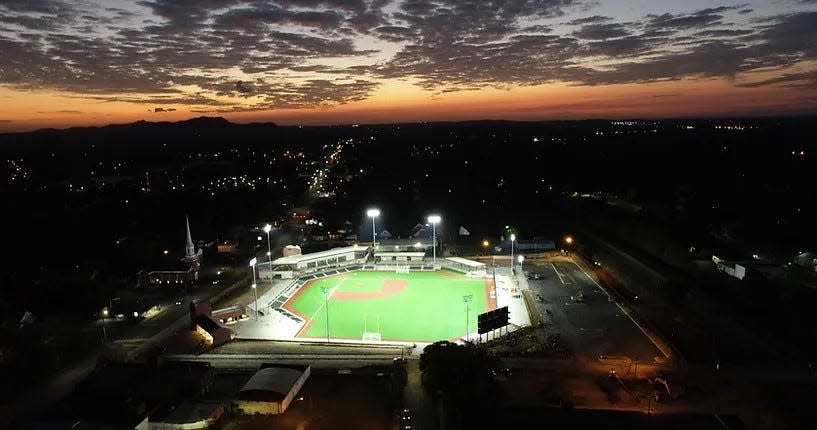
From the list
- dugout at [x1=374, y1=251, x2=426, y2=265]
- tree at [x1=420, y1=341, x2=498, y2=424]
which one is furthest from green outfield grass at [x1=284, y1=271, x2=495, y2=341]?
tree at [x1=420, y1=341, x2=498, y2=424]

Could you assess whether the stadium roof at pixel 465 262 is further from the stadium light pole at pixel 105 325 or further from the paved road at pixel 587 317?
the stadium light pole at pixel 105 325

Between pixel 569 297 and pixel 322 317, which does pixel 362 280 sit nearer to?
pixel 322 317

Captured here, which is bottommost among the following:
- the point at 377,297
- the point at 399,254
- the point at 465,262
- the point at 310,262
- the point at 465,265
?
the point at 377,297

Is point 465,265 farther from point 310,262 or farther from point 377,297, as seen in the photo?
point 310,262

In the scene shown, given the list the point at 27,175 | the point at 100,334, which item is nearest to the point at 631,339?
the point at 100,334

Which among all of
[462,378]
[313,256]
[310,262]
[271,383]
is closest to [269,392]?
[271,383]

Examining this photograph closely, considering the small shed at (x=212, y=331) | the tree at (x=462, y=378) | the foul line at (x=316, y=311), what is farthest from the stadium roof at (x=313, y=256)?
the tree at (x=462, y=378)
